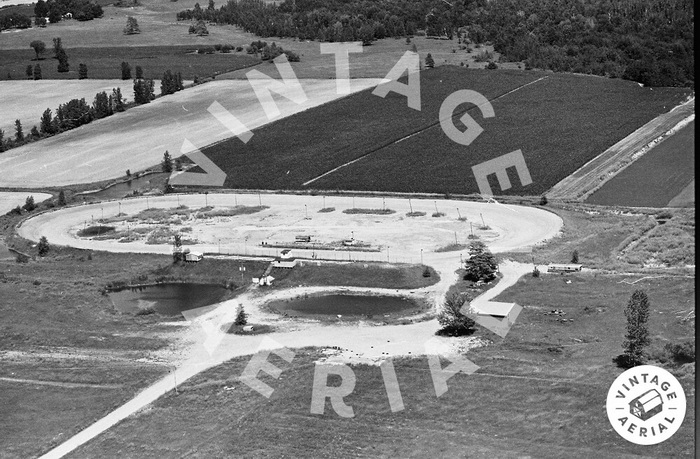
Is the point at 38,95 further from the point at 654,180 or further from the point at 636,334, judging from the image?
the point at 636,334

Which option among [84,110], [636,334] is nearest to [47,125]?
[84,110]

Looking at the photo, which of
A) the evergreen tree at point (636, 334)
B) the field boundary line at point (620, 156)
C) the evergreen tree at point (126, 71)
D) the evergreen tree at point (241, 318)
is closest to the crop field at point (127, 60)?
the evergreen tree at point (126, 71)

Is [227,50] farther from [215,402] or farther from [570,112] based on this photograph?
[215,402]

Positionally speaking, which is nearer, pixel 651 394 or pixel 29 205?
pixel 651 394

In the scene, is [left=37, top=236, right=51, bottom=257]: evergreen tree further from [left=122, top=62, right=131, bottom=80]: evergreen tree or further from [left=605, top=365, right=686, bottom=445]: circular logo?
[left=122, top=62, right=131, bottom=80]: evergreen tree

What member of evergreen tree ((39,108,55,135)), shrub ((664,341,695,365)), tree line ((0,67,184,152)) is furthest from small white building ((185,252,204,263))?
evergreen tree ((39,108,55,135))
